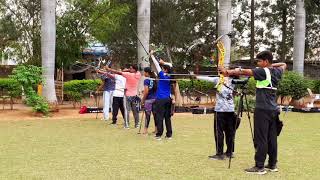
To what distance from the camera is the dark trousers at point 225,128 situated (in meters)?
8.84

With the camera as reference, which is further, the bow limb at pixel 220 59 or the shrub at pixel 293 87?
the shrub at pixel 293 87

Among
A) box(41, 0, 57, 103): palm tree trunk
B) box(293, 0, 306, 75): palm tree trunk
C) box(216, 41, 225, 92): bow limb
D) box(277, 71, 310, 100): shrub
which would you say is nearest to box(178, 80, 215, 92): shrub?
box(277, 71, 310, 100): shrub

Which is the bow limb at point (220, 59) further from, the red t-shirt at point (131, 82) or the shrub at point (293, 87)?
the shrub at point (293, 87)

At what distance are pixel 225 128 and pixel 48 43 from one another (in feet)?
37.6

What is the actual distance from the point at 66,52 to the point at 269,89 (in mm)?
17670

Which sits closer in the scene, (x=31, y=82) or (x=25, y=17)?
(x=31, y=82)

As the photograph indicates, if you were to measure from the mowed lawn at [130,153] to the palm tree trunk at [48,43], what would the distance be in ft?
14.9

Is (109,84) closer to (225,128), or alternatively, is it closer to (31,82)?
(31,82)

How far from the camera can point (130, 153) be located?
9641 millimetres

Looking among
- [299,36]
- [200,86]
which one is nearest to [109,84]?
[200,86]

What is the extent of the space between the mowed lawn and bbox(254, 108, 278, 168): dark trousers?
1.06 ft

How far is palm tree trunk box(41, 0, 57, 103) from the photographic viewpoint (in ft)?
61.6

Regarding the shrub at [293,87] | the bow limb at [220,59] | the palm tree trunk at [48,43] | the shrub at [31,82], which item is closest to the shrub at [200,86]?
the shrub at [293,87]

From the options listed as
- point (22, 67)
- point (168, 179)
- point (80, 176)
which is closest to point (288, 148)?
point (168, 179)
